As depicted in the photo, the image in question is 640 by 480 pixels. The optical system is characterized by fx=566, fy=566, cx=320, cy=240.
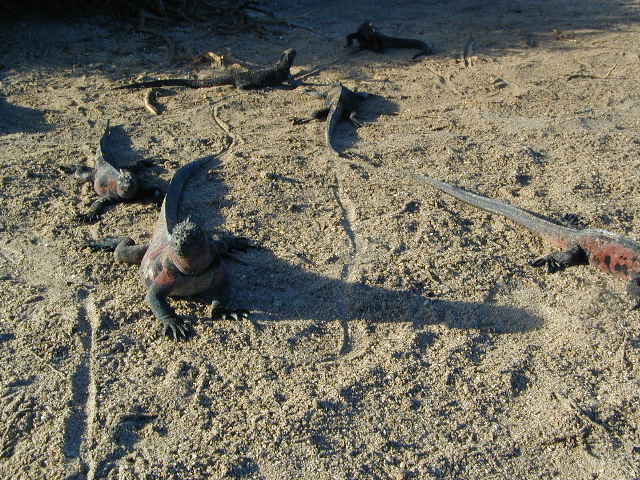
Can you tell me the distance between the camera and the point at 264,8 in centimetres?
1227

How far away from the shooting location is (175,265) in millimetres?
3807

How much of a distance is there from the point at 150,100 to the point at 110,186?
2584 mm

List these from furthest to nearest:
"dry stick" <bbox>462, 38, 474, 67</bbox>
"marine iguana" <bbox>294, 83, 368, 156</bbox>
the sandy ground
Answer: "dry stick" <bbox>462, 38, 474, 67</bbox>
"marine iguana" <bbox>294, 83, 368, 156</bbox>
the sandy ground

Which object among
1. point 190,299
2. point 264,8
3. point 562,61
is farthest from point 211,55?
point 190,299

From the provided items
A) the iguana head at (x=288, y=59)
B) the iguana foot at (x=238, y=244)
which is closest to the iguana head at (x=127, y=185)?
the iguana foot at (x=238, y=244)

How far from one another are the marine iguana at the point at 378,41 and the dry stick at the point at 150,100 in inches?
151

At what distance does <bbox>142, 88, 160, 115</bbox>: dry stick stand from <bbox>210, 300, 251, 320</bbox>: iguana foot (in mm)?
4014

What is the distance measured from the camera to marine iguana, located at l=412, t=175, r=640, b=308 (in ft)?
14.2

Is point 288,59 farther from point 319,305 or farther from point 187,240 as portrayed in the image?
point 187,240

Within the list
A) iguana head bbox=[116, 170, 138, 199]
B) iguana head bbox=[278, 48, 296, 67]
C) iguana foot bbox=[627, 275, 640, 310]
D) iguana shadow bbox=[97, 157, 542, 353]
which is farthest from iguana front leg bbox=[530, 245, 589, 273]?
iguana head bbox=[278, 48, 296, 67]

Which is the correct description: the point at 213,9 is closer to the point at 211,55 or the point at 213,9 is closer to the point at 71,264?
the point at 211,55

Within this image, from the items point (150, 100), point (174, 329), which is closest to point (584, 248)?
point (174, 329)

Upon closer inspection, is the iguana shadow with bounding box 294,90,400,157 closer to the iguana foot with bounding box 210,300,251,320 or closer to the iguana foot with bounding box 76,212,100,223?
the iguana foot with bounding box 76,212,100,223

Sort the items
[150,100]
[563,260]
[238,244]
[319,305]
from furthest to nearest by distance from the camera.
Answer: [150,100] → [238,244] → [563,260] → [319,305]
